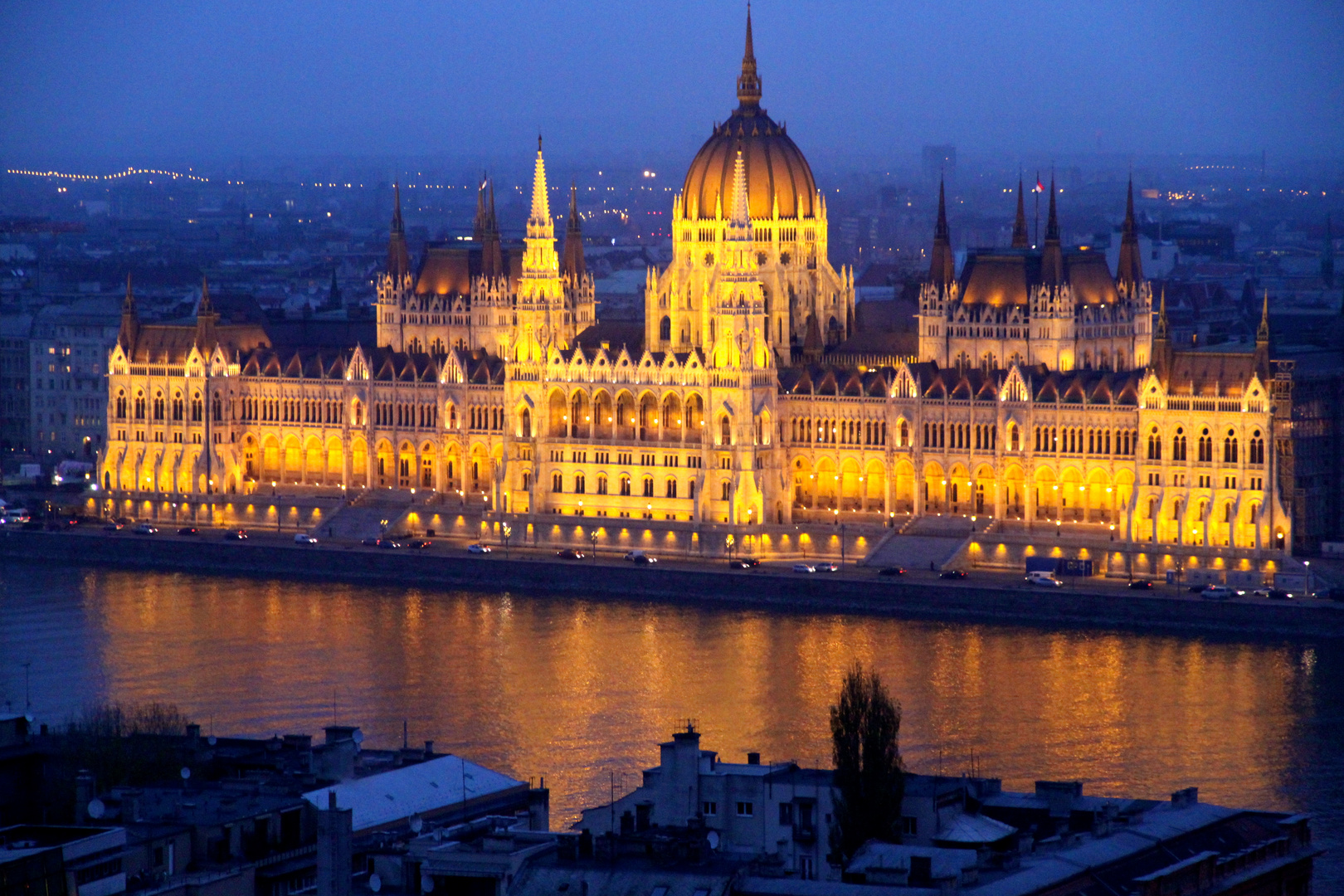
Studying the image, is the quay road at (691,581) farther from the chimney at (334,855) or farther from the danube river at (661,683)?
the chimney at (334,855)

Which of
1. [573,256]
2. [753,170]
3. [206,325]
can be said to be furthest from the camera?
[206,325]

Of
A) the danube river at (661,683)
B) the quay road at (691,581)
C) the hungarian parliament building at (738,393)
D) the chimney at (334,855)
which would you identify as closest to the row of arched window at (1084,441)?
the hungarian parliament building at (738,393)

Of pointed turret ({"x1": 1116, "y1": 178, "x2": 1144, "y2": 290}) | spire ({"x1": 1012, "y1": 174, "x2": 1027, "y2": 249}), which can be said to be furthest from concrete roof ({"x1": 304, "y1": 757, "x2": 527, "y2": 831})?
spire ({"x1": 1012, "y1": 174, "x2": 1027, "y2": 249})

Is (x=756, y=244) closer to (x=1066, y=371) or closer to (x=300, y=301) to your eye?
(x=1066, y=371)

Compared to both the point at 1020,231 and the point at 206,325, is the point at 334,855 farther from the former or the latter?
the point at 206,325

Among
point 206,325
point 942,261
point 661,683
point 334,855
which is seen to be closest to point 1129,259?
point 942,261

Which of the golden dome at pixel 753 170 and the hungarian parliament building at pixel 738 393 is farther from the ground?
the golden dome at pixel 753 170

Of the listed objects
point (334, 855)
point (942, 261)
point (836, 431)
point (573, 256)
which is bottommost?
point (334, 855)
